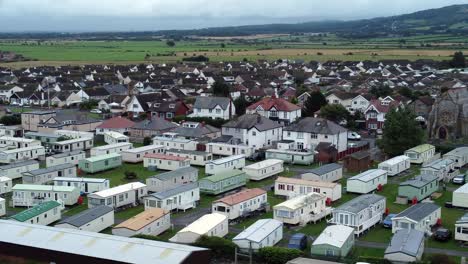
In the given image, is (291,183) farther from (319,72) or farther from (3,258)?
(319,72)

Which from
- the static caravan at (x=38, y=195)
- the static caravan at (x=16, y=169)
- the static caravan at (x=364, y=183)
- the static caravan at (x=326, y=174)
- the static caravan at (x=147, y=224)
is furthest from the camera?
the static caravan at (x=16, y=169)

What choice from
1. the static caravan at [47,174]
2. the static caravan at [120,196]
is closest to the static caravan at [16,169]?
the static caravan at [47,174]

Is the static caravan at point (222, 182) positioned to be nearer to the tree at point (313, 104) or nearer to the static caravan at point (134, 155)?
the static caravan at point (134, 155)

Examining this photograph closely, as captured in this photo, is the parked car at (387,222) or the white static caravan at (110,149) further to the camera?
the white static caravan at (110,149)

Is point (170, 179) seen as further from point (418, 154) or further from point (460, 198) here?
point (418, 154)

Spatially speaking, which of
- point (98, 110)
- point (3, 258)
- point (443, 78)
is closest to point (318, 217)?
point (3, 258)

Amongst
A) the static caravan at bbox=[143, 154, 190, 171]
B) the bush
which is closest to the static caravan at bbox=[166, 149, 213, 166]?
the static caravan at bbox=[143, 154, 190, 171]

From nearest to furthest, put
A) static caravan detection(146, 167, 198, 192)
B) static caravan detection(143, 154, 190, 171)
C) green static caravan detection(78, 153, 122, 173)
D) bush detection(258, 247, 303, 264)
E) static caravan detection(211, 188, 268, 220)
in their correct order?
1. bush detection(258, 247, 303, 264)
2. static caravan detection(211, 188, 268, 220)
3. static caravan detection(146, 167, 198, 192)
4. green static caravan detection(78, 153, 122, 173)
5. static caravan detection(143, 154, 190, 171)

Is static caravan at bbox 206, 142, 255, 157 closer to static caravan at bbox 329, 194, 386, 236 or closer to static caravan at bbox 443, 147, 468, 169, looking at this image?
static caravan at bbox 443, 147, 468, 169
